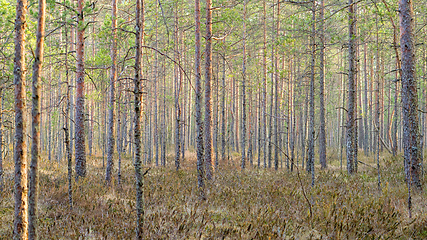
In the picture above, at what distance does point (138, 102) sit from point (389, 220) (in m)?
4.68

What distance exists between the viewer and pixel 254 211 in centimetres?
594

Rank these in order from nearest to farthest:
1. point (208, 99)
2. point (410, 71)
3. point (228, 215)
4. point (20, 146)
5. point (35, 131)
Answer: point (35, 131) < point (20, 146) < point (228, 215) < point (410, 71) < point (208, 99)

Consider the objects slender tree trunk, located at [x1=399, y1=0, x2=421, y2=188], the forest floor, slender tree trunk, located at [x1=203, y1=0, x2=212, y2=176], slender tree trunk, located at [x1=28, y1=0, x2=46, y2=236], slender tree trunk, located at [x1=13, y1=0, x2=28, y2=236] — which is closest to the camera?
slender tree trunk, located at [x1=28, y1=0, x2=46, y2=236]

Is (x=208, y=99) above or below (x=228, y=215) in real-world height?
above

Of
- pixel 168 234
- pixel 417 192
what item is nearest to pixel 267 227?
pixel 168 234

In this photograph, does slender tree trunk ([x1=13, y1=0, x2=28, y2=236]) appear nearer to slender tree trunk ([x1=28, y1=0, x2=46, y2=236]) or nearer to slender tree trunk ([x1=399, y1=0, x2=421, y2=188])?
slender tree trunk ([x1=28, y1=0, x2=46, y2=236])

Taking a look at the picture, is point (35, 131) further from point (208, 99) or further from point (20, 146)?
point (208, 99)

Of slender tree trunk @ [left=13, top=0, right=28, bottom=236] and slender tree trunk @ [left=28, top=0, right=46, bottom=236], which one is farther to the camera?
slender tree trunk @ [left=13, top=0, right=28, bottom=236]

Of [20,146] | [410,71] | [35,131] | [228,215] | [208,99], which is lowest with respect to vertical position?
[228,215]

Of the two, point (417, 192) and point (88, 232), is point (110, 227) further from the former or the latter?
point (417, 192)

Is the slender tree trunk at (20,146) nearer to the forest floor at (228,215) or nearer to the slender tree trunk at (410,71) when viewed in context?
the forest floor at (228,215)

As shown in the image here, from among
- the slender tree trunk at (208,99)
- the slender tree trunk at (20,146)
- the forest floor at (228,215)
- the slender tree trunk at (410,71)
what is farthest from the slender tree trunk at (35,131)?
the slender tree trunk at (410,71)

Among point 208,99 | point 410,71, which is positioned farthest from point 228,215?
point 410,71

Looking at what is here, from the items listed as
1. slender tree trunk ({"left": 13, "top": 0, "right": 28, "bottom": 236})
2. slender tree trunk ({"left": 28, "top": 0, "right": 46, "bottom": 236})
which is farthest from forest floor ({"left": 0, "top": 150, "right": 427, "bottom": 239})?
slender tree trunk ({"left": 28, "top": 0, "right": 46, "bottom": 236})
